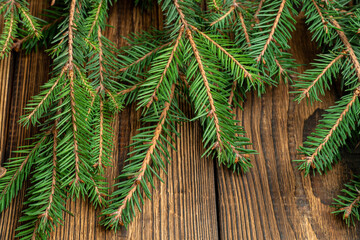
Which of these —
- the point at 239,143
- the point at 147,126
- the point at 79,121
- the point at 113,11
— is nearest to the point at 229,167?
the point at 239,143

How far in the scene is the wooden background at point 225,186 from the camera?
0.70 metres

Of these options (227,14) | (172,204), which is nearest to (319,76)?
(227,14)

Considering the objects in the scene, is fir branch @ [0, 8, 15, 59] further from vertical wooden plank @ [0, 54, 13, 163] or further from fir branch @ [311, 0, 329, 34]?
fir branch @ [311, 0, 329, 34]

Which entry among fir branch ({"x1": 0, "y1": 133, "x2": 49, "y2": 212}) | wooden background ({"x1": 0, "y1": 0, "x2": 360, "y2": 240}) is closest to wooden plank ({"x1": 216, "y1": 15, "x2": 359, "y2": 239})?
wooden background ({"x1": 0, "y1": 0, "x2": 360, "y2": 240})

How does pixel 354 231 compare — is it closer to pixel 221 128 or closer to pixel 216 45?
pixel 221 128

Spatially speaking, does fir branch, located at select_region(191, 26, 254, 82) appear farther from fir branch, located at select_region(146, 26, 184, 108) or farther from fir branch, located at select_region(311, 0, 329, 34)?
fir branch, located at select_region(311, 0, 329, 34)

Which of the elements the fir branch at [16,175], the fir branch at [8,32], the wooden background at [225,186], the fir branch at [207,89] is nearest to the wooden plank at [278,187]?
the wooden background at [225,186]

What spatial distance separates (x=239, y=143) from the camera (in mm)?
707

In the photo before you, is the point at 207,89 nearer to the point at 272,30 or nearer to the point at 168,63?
the point at 168,63

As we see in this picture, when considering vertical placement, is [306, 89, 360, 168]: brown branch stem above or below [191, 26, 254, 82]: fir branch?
below

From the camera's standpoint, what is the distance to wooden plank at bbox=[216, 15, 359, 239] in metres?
0.71

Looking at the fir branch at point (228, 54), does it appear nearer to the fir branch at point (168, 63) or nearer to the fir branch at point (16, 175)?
the fir branch at point (168, 63)

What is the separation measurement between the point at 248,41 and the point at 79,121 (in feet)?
1.19

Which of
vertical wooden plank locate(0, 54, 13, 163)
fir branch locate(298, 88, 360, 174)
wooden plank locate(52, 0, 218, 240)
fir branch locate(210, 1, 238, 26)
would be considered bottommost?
wooden plank locate(52, 0, 218, 240)
